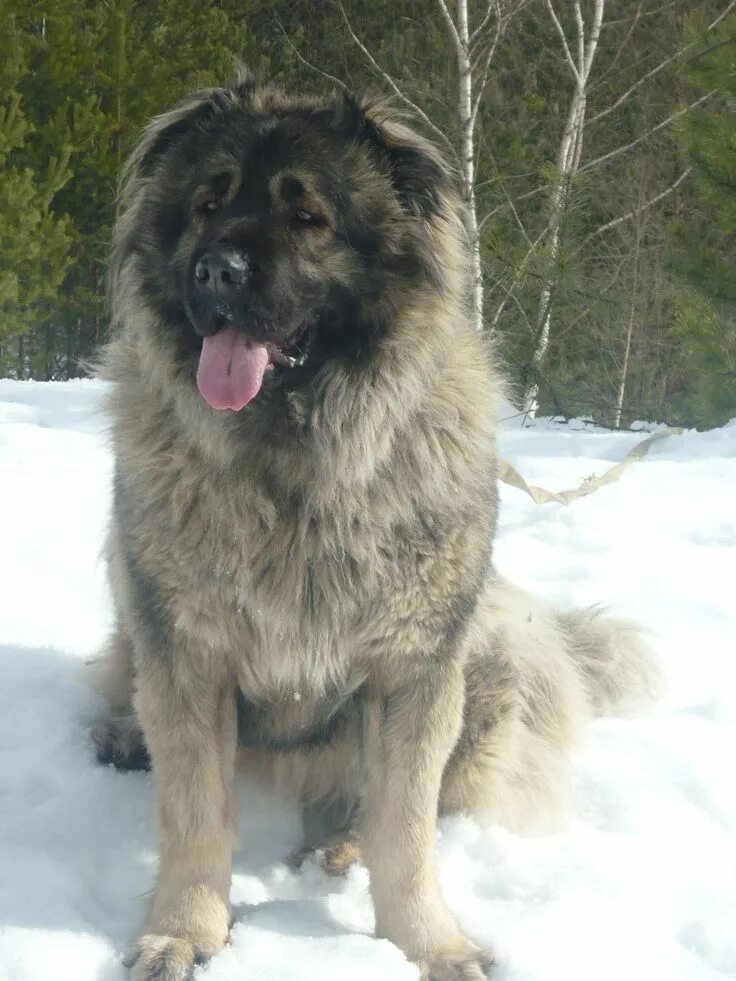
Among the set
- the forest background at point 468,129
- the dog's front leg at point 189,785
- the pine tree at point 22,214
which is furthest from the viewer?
the pine tree at point 22,214

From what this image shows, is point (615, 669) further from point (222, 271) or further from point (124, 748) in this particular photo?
point (222, 271)

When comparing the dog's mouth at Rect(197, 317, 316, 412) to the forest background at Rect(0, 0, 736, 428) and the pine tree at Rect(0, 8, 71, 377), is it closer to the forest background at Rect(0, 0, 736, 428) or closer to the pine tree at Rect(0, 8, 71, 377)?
the forest background at Rect(0, 0, 736, 428)

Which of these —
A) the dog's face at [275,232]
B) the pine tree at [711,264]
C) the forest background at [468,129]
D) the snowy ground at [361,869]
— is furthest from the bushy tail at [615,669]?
the forest background at [468,129]

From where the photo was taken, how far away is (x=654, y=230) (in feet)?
43.8

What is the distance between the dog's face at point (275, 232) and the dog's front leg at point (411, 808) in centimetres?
70

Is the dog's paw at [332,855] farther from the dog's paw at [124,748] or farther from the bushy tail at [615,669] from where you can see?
the bushy tail at [615,669]

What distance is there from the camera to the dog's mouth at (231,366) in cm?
195

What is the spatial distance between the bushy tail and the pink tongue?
1.40 metres

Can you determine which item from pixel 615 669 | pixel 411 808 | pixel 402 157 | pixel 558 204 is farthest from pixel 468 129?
pixel 411 808

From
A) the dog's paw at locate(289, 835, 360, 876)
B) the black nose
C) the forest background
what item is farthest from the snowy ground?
the forest background

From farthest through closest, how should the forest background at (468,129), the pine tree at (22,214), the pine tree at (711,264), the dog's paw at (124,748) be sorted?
the pine tree at (22,214) → the forest background at (468,129) → the pine tree at (711,264) → the dog's paw at (124,748)

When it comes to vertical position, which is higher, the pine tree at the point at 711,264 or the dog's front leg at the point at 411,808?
the pine tree at the point at 711,264

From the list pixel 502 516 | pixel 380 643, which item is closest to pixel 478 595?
pixel 380 643

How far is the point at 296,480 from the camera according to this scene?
2088mm
